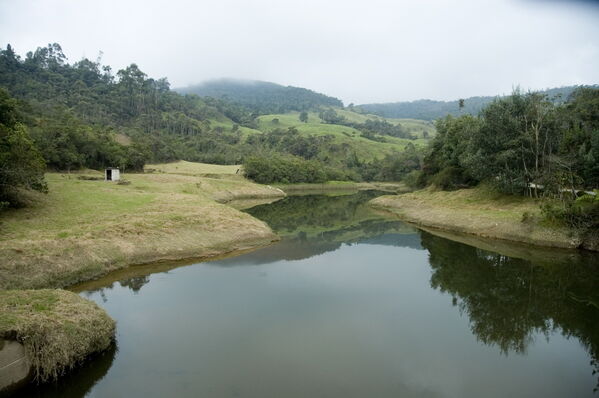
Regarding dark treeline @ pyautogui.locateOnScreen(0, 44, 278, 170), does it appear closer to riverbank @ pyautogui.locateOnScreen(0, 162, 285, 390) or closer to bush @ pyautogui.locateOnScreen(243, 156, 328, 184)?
bush @ pyautogui.locateOnScreen(243, 156, 328, 184)

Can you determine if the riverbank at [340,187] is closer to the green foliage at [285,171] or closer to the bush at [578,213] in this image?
the green foliage at [285,171]

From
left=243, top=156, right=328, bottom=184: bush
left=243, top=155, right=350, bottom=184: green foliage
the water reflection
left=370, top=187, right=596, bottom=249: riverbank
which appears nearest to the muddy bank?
the water reflection

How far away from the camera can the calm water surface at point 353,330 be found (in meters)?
12.1

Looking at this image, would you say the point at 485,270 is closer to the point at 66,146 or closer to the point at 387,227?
the point at 387,227

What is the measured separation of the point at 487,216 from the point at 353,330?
1116 inches

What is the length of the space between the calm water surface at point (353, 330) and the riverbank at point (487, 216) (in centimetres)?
324

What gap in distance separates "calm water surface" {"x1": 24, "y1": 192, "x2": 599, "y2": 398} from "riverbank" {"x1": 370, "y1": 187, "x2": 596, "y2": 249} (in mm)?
3241

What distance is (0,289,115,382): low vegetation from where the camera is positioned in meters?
11.4

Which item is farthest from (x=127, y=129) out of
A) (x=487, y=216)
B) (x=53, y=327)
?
(x=53, y=327)

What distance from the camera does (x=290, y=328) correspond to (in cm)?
1606

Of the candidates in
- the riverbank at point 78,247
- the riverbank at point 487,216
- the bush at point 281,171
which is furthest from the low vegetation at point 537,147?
the bush at point 281,171

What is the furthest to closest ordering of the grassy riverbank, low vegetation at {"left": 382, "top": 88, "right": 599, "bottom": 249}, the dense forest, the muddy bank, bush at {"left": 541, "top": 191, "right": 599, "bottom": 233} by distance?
the dense forest
low vegetation at {"left": 382, "top": 88, "right": 599, "bottom": 249}
bush at {"left": 541, "top": 191, "right": 599, "bottom": 233}
the grassy riverbank
the muddy bank

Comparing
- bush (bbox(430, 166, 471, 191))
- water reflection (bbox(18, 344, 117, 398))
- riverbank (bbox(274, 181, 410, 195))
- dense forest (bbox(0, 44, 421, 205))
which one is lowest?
water reflection (bbox(18, 344, 117, 398))

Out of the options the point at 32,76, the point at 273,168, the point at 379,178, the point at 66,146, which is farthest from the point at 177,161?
the point at 32,76
